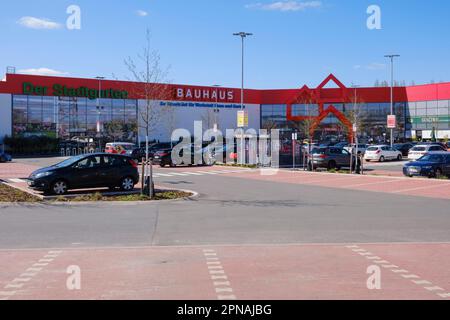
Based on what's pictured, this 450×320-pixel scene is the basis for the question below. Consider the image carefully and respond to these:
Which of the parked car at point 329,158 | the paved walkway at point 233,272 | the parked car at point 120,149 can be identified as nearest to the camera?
the paved walkway at point 233,272

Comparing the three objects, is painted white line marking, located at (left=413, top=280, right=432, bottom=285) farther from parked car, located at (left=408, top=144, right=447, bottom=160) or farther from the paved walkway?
parked car, located at (left=408, top=144, right=447, bottom=160)

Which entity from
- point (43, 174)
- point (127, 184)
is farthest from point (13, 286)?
point (127, 184)

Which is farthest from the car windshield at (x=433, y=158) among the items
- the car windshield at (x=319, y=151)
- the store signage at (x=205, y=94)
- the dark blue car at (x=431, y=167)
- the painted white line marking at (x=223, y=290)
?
the store signage at (x=205, y=94)

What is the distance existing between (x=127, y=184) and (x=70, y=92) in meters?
42.7

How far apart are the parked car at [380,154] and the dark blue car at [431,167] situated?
19.5m

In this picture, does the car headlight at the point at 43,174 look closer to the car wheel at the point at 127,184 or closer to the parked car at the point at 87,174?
the parked car at the point at 87,174

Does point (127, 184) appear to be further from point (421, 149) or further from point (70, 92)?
point (70, 92)

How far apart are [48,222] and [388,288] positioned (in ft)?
29.7

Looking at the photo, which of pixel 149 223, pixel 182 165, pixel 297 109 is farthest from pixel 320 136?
pixel 149 223

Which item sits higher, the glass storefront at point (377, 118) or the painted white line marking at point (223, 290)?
the glass storefront at point (377, 118)

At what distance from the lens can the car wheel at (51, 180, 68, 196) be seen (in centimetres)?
1945

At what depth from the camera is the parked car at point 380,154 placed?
4784 centimetres

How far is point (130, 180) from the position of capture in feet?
70.4
